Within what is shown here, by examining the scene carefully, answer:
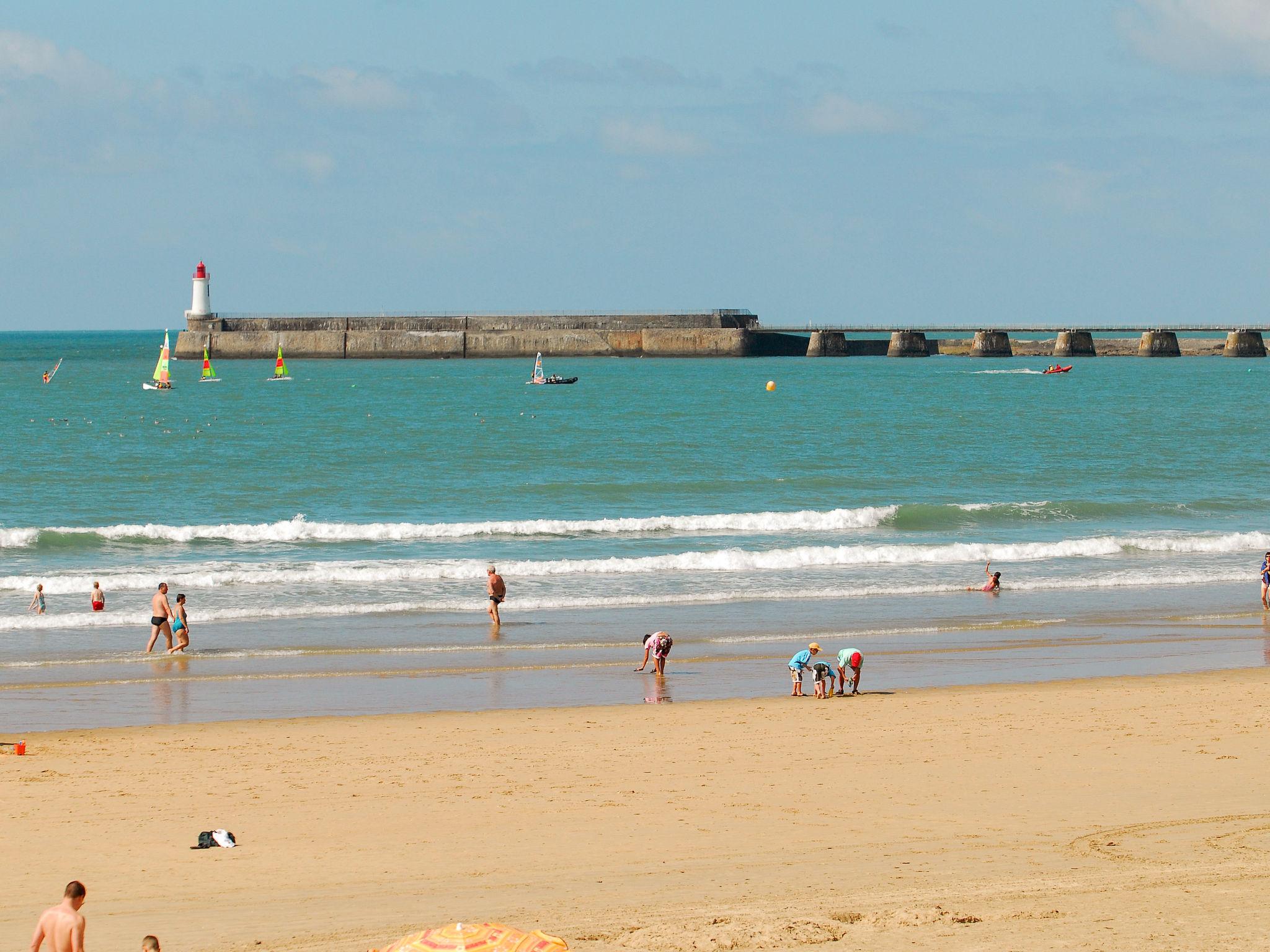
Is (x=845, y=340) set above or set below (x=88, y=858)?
above

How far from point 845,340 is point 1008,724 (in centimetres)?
10553

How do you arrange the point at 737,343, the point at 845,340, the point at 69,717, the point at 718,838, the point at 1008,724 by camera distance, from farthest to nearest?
the point at 845,340
the point at 737,343
the point at 69,717
the point at 1008,724
the point at 718,838

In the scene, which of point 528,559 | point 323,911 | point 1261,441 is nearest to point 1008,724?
point 323,911

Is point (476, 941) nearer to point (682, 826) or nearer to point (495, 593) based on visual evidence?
point (682, 826)

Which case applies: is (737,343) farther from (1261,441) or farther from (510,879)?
(510,879)

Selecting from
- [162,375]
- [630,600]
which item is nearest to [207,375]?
[162,375]

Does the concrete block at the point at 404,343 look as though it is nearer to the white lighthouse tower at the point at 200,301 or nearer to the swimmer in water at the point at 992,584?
the white lighthouse tower at the point at 200,301

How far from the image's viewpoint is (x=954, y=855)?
9.15 metres

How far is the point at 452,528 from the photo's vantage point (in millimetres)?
28891

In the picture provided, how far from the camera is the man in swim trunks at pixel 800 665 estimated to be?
15.1 m

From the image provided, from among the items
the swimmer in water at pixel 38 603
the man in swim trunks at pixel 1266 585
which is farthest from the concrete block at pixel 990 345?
the swimmer in water at pixel 38 603

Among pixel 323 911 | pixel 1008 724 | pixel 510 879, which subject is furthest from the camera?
pixel 1008 724

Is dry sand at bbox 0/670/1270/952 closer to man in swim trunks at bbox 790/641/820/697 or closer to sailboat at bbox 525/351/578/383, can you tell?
man in swim trunks at bbox 790/641/820/697

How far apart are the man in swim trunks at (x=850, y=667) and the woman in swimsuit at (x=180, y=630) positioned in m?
8.52
